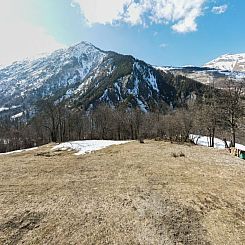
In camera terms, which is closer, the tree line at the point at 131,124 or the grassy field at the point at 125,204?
the grassy field at the point at 125,204

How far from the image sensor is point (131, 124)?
4092 inches

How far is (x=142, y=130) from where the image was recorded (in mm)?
109750

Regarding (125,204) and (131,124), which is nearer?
(125,204)

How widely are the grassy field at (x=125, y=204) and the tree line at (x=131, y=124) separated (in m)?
32.8

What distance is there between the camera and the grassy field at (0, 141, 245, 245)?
1246cm

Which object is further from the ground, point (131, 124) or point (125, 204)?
point (125, 204)

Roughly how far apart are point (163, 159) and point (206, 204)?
12.2 m

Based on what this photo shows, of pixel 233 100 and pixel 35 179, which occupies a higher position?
pixel 233 100

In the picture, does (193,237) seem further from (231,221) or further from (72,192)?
(72,192)

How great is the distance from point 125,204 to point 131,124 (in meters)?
88.3

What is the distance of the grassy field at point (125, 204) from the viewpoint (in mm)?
12461

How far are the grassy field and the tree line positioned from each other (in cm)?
3280

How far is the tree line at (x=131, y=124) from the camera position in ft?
192

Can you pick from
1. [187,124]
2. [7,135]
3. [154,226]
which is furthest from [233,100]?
[7,135]
